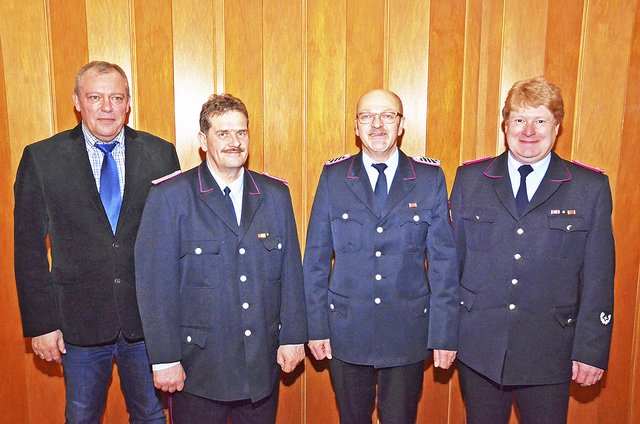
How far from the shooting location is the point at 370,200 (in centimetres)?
213

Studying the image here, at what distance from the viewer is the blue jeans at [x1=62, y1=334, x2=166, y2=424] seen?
2.06 meters

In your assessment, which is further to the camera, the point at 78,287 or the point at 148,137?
the point at 148,137

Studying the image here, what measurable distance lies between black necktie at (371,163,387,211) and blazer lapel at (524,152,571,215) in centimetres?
57

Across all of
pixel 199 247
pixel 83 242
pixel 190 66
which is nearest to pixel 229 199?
pixel 199 247

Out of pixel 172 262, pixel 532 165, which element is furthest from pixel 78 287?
pixel 532 165

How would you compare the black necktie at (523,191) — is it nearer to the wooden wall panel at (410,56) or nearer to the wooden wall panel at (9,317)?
the wooden wall panel at (410,56)

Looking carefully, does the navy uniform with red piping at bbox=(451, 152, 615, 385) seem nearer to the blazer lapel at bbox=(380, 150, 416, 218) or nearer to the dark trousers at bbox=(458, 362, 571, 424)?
the dark trousers at bbox=(458, 362, 571, 424)

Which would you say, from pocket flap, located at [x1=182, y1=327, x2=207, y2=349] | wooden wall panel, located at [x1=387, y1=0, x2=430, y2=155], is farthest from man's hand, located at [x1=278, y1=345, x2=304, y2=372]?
wooden wall panel, located at [x1=387, y1=0, x2=430, y2=155]

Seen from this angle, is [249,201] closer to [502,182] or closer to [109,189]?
[109,189]

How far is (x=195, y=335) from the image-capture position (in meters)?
1.89

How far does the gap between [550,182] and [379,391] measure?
111 centimetres

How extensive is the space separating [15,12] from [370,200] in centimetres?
187

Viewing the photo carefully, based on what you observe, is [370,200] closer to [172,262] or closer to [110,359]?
[172,262]

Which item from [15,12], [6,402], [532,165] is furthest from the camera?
[6,402]
